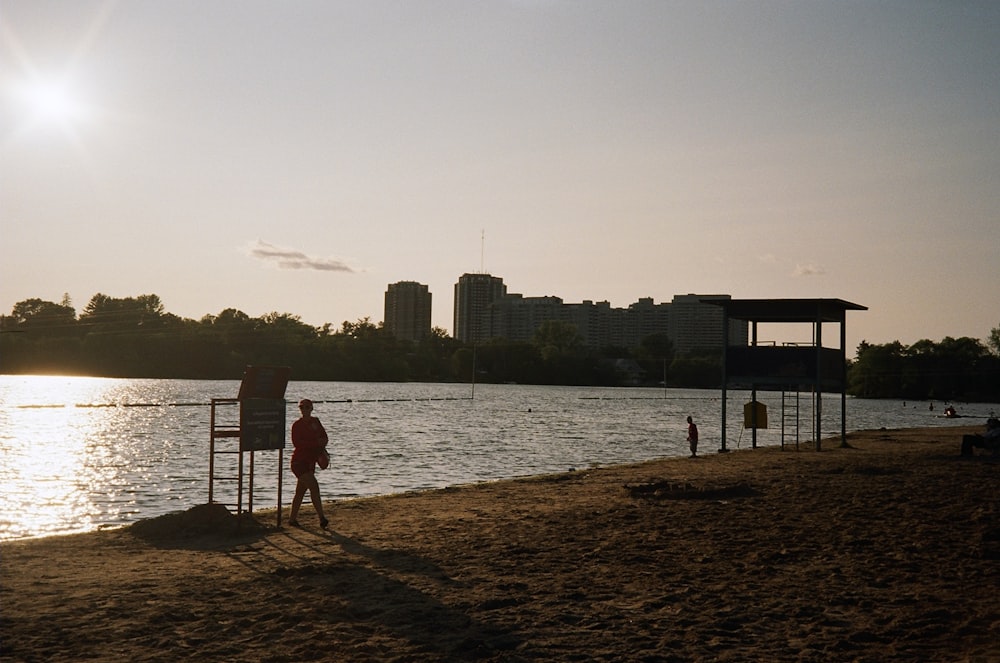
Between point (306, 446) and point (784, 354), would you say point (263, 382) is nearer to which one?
point (306, 446)

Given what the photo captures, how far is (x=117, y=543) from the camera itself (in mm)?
13391

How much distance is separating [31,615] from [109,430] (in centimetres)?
5846

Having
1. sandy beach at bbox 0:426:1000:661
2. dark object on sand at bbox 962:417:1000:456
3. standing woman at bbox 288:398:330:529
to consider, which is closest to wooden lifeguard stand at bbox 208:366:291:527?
standing woman at bbox 288:398:330:529

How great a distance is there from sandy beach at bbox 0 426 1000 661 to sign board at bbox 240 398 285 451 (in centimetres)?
127

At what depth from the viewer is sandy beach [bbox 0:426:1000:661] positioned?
7.88m

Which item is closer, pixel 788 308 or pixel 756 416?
pixel 788 308

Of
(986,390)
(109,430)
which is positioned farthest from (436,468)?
(986,390)

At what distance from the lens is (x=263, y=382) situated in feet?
49.6

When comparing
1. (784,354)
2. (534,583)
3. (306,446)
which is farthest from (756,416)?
(534,583)

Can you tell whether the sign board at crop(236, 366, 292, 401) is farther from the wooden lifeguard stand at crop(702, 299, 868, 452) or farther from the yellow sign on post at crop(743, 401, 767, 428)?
the yellow sign on post at crop(743, 401, 767, 428)

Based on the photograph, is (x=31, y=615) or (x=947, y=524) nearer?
(x=31, y=615)

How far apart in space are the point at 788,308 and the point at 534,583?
76.7ft

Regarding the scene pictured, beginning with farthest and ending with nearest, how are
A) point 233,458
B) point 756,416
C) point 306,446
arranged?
1. point 233,458
2. point 756,416
3. point 306,446

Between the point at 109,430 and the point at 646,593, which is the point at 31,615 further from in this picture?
the point at 109,430
